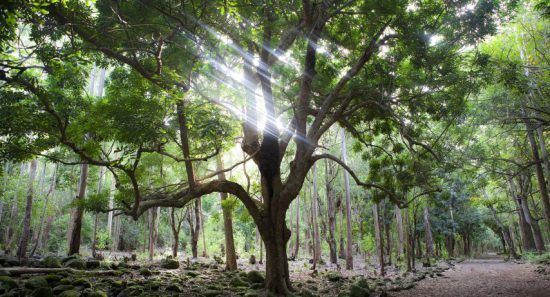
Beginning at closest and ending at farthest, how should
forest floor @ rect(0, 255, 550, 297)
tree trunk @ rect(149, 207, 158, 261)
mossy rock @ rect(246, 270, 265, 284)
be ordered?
forest floor @ rect(0, 255, 550, 297) < mossy rock @ rect(246, 270, 265, 284) < tree trunk @ rect(149, 207, 158, 261)

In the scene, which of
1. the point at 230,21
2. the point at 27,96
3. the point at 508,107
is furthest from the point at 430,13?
the point at 27,96

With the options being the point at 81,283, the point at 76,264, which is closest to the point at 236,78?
the point at 81,283

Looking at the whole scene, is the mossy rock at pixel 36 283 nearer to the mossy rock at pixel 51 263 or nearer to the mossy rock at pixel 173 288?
the mossy rock at pixel 51 263

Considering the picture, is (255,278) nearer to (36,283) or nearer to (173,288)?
(173,288)

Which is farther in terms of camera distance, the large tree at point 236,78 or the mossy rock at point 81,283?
the mossy rock at point 81,283

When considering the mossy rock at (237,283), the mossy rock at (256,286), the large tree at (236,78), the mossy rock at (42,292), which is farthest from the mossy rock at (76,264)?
the mossy rock at (256,286)

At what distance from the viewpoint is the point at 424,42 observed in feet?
22.8

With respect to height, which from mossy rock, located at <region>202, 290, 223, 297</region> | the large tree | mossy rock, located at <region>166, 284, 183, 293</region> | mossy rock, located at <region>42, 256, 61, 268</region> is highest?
the large tree

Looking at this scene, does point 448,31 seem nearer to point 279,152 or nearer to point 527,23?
point 279,152

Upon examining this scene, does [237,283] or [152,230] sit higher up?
[152,230]

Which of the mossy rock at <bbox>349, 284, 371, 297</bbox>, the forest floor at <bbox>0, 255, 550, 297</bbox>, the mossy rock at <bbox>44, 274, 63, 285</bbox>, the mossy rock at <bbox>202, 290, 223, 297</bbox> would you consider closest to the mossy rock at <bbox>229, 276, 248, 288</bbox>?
the forest floor at <bbox>0, 255, 550, 297</bbox>

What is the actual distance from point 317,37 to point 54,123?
6335mm

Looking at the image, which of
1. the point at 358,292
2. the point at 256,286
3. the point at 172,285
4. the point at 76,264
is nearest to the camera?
the point at 358,292

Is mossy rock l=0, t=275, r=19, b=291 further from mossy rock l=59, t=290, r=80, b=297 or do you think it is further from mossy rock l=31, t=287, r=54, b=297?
mossy rock l=59, t=290, r=80, b=297
